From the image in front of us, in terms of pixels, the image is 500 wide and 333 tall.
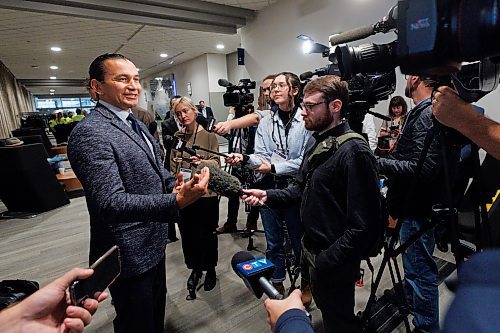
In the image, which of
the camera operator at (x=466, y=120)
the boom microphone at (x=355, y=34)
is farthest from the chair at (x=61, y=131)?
the camera operator at (x=466, y=120)

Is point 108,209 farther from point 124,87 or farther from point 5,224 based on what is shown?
point 5,224

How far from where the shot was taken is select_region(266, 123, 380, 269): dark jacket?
3.55 feet

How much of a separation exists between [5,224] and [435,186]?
16.2 feet

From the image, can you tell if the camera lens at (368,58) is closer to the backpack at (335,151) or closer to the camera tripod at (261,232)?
the backpack at (335,151)

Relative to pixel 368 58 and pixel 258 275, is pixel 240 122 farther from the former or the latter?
pixel 258 275

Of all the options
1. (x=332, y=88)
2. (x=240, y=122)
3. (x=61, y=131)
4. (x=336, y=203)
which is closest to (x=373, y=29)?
(x=332, y=88)

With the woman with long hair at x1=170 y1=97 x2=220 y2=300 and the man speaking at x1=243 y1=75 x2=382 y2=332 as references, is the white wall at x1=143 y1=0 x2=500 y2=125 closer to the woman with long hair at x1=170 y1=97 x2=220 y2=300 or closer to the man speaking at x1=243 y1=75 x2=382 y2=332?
the woman with long hair at x1=170 y1=97 x2=220 y2=300

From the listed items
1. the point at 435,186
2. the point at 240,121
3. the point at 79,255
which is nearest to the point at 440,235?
the point at 435,186

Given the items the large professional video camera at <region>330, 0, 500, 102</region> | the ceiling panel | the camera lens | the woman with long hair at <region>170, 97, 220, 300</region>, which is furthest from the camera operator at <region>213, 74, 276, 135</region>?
the ceiling panel

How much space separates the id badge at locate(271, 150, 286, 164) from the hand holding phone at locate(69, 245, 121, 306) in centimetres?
129

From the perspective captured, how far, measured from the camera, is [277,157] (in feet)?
6.15

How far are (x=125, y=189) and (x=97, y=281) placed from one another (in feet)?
1.56

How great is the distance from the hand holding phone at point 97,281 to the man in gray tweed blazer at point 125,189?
303 millimetres

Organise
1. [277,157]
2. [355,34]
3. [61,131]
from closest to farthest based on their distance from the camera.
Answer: [355,34]
[277,157]
[61,131]
